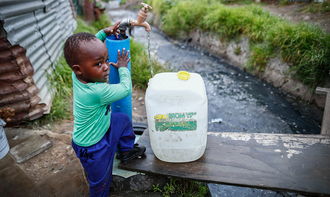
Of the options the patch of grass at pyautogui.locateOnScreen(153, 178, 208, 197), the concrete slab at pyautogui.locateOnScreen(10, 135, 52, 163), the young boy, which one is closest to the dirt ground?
the concrete slab at pyautogui.locateOnScreen(10, 135, 52, 163)

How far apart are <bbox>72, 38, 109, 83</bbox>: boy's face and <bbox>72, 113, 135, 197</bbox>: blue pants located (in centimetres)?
51

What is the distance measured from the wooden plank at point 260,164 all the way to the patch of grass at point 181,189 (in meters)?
0.26

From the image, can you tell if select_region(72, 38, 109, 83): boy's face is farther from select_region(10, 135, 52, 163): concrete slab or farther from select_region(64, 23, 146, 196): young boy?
select_region(10, 135, 52, 163): concrete slab

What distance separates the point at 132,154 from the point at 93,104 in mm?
748

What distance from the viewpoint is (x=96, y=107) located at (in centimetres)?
190

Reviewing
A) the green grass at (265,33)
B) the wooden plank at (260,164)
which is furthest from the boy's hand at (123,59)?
the green grass at (265,33)

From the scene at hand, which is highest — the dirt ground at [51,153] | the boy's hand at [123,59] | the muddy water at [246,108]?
the boy's hand at [123,59]

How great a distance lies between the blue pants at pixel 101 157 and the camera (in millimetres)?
1987

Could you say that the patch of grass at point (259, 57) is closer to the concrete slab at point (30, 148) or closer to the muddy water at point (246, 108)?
the muddy water at point (246, 108)

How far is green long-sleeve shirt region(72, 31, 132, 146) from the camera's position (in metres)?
1.83

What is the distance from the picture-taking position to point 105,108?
2.01 m

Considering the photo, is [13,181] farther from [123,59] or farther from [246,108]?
[246,108]

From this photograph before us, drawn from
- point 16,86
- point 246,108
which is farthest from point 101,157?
point 246,108

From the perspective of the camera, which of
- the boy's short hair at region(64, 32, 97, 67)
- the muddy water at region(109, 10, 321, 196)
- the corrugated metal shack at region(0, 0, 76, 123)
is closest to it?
the boy's short hair at region(64, 32, 97, 67)
